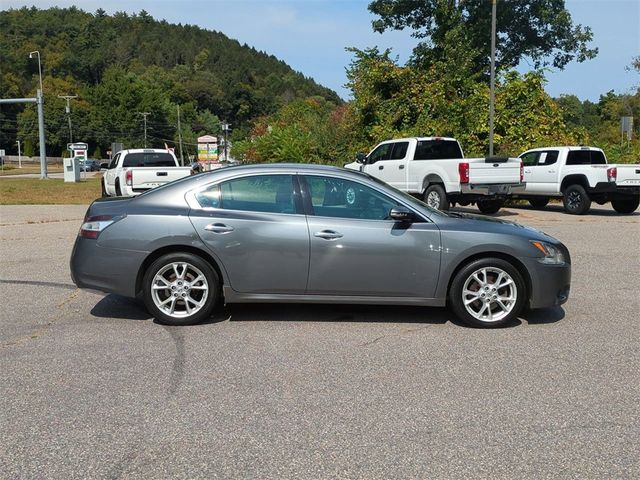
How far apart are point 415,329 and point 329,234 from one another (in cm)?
122

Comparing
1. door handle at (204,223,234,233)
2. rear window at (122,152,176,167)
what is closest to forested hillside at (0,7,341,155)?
rear window at (122,152,176,167)

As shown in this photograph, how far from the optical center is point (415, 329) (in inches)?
237

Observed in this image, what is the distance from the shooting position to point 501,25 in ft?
126

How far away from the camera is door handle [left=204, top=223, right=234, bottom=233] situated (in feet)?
19.5

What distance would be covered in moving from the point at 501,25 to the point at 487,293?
36465mm

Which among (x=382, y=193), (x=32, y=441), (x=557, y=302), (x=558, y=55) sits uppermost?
(x=558, y=55)

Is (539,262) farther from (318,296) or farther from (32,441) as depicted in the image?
(32,441)

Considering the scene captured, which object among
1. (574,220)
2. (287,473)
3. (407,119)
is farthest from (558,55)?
(287,473)

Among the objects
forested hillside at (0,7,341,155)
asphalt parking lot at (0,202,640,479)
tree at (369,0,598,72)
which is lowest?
asphalt parking lot at (0,202,640,479)

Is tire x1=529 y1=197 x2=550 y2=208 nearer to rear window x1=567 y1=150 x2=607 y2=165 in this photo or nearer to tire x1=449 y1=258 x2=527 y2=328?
rear window x1=567 y1=150 x2=607 y2=165

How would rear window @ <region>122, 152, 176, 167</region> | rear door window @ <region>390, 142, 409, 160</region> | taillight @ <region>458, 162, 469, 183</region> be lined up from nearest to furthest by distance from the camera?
taillight @ <region>458, 162, 469, 183</region> → rear door window @ <region>390, 142, 409, 160</region> → rear window @ <region>122, 152, 176, 167</region>

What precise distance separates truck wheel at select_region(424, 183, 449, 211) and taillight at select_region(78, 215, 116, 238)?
11.2 meters

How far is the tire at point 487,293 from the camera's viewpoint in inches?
235

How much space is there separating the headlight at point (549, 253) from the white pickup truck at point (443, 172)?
969 centimetres
